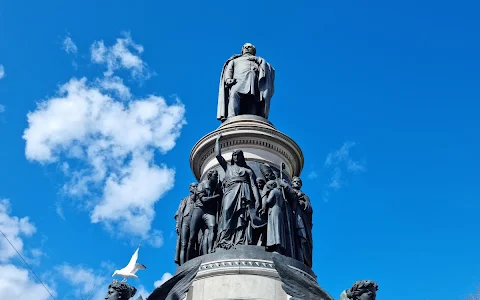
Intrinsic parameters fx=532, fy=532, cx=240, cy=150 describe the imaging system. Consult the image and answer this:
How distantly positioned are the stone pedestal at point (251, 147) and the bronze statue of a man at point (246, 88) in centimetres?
173

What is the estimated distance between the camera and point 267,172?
11023 millimetres

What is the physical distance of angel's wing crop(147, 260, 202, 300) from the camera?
902 cm

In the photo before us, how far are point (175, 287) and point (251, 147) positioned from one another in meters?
3.82

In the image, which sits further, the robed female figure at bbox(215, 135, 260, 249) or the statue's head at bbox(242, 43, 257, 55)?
the statue's head at bbox(242, 43, 257, 55)

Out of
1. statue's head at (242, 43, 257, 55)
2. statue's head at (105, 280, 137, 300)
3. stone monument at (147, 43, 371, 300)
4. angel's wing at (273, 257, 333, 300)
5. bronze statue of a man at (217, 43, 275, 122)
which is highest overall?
statue's head at (242, 43, 257, 55)

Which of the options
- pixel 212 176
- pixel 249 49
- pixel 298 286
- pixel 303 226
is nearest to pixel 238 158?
pixel 212 176

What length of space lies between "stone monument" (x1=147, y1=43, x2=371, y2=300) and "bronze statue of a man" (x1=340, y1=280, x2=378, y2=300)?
10 cm

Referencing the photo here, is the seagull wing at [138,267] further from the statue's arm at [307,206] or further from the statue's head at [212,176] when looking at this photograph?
the statue's arm at [307,206]

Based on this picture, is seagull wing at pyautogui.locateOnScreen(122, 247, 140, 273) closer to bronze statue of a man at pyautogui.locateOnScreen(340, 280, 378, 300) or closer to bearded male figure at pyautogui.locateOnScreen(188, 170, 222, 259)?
bearded male figure at pyautogui.locateOnScreen(188, 170, 222, 259)

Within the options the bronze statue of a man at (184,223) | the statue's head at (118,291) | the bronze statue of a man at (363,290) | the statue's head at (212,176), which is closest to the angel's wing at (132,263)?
the bronze statue of a man at (184,223)

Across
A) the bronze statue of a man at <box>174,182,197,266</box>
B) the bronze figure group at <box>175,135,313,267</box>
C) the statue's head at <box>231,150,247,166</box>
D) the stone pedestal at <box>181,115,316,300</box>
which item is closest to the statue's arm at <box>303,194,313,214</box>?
the bronze figure group at <box>175,135,313,267</box>

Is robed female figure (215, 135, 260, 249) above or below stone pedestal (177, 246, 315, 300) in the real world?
above

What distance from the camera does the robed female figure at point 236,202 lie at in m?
9.86

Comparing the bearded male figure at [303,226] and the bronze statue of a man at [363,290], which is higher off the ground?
the bearded male figure at [303,226]
